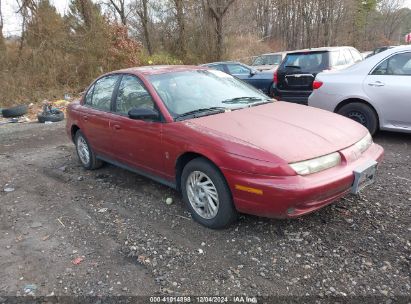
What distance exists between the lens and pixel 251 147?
10.4ft

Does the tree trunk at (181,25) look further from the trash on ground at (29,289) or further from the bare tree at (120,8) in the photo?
the trash on ground at (29,289)

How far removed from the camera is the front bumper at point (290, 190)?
3.00 metres

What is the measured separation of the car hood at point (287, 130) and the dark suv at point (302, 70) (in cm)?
441

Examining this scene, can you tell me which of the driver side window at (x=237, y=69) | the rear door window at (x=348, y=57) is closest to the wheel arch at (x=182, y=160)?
the rear door window at (x=348, y=57)

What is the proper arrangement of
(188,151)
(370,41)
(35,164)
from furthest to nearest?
(370,41)
(35,164)
(188,151)

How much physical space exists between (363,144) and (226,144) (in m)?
1.47

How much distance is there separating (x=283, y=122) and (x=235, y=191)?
3.11 feet

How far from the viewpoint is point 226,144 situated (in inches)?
130

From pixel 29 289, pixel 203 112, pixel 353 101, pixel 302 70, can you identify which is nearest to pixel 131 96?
pixel 203 112

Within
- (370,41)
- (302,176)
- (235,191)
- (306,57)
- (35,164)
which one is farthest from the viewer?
(370,41)

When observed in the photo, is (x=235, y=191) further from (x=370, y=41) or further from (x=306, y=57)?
(x=370, y=41)

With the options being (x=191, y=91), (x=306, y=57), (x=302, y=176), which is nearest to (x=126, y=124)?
(x=191, y=91)

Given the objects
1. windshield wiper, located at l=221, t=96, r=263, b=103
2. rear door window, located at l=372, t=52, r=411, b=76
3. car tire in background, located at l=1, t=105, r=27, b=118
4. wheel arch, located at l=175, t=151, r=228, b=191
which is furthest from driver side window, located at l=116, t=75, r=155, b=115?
car tire in background, located at l=1, t=105, r=27, b=118

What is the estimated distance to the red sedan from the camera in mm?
3092
